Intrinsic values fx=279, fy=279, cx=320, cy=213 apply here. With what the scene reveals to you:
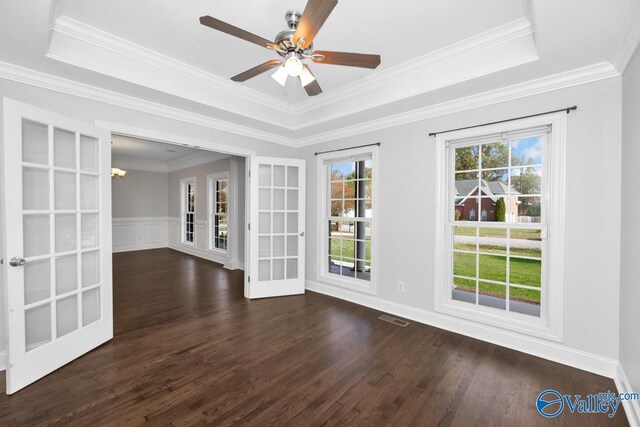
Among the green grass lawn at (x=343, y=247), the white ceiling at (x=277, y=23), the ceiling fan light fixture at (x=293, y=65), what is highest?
the white ceiling at (x=277, y=23)

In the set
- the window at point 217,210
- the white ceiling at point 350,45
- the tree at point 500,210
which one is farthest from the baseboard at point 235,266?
the tree at point 500,210

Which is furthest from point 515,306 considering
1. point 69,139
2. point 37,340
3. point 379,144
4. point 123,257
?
point 123,257

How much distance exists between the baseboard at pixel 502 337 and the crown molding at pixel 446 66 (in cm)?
243

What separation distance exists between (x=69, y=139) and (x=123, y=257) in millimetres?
5921

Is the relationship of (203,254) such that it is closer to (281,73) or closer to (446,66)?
(281,73)

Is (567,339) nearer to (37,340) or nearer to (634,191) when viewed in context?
(634,191)

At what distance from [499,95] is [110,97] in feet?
12.7

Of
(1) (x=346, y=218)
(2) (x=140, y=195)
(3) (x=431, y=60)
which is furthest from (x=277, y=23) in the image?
(2) (x=140, y=195)

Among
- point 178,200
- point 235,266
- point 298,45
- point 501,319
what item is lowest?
point 235,266

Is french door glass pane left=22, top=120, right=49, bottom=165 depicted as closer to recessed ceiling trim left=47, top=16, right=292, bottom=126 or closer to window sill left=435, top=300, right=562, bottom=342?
recessed ceiling trim left=47, top=16, right=292, bottom=126

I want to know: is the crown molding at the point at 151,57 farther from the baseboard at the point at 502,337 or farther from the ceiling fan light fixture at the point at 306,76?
the baseboard at the point at 502,337

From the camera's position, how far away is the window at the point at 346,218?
415cm

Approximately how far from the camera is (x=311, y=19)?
1.57m

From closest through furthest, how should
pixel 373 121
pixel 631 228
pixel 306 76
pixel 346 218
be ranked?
pixel 631 228
pixel 306 76
pixel 373 121
pixel 346 218
